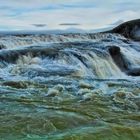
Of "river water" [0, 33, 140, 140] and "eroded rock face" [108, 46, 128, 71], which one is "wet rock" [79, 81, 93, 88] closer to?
"river water" [0, 33, 140, 140]

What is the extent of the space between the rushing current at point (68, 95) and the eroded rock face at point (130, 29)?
12.6m

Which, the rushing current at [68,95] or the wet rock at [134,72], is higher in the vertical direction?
the rushing current at [68,95]

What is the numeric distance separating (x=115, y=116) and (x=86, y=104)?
1.25 metres

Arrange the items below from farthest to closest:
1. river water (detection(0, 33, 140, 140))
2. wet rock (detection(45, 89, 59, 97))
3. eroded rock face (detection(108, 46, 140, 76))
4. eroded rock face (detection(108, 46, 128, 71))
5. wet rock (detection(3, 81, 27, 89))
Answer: eroded rock face (detection(108, 46, 128, 71)) → eroded rock face (detection(108, 46, 140, 76)) → wet rock (detection(3, 81, 27, 89)) → wet rock (detection(45, 89, 59, 97)) → river water (detection(0, 33, 140, 140))

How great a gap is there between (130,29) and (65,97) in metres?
24.3

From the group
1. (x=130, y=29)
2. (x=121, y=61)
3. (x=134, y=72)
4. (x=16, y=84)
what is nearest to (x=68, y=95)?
(x=16, y=84)

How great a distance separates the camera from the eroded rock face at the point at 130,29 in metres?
33.1

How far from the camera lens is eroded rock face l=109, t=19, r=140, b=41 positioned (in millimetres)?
33072

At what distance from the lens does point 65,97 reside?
10.5 m

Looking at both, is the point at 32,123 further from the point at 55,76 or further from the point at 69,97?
the point at 55,76

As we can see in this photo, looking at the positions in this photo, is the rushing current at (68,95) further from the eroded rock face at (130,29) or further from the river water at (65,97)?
the eroded rock face at (130,29)

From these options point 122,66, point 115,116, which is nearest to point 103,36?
point 122,66

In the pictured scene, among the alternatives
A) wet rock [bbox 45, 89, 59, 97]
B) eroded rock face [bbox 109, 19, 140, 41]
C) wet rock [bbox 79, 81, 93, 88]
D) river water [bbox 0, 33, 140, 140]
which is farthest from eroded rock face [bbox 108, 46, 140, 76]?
eroded rock face [bbox 109, 19, 140, 41]

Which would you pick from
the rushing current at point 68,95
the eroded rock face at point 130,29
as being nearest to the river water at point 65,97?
the rushing current at point 68,95
